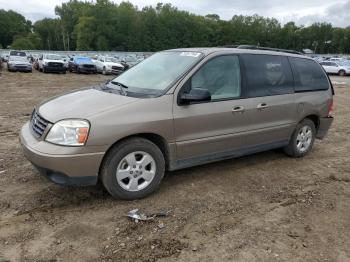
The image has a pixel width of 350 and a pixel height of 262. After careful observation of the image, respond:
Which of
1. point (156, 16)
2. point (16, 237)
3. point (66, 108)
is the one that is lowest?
point (16, 237)

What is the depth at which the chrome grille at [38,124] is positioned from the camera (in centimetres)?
415

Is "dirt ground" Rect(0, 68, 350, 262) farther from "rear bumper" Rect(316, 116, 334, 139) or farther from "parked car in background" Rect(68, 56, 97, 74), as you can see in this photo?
"parked car in background" Rect(68, 56, 97, 74)

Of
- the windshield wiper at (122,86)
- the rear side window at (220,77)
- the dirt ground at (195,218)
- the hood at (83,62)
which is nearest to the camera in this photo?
the dirt ground at (195,218)

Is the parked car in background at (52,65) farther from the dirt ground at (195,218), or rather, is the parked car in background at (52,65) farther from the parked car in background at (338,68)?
the parked car in background at (338,68)

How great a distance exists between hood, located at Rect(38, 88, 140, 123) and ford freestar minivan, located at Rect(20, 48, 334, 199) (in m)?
0.01

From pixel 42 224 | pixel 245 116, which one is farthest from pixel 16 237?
pixel 245 116

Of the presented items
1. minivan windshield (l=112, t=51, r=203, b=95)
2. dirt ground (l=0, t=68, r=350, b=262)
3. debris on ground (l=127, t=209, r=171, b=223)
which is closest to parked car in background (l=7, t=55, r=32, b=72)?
dirt ground (l=0, t=68, r=350, b=262)

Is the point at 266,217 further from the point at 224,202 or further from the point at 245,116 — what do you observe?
the point at 245,116

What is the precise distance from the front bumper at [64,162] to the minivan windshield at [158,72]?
1157 millimetres

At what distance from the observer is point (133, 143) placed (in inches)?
167

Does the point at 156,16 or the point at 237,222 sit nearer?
the point at 237,222

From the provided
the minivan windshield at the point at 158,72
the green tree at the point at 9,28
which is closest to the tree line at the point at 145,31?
the green tree at the point at 9,28

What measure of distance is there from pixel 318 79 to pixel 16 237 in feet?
17.5

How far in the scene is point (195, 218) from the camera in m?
4.08
